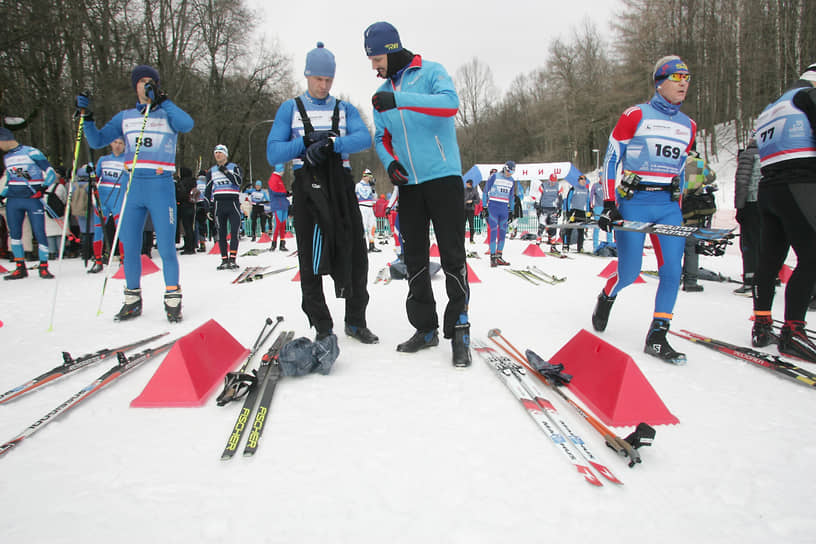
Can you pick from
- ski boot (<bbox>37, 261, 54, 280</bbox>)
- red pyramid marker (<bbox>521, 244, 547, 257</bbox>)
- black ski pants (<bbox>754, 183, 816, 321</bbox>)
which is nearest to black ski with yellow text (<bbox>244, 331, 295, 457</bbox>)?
black ski pants (<bbox>754, 183, 816, 321</bbox>)

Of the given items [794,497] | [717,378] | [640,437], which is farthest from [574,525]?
[717,378]

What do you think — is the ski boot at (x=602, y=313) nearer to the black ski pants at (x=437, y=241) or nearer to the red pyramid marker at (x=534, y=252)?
the black ski pants at (x=437, y=241)

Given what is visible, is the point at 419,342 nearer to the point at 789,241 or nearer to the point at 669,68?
the point at 669,68

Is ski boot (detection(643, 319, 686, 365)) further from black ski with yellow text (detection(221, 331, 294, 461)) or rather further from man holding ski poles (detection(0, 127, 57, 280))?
man holding ski poles (detection(0, 127, 57, 280))

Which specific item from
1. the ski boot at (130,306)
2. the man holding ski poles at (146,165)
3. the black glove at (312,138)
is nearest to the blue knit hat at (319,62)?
the black glove at (312,138)

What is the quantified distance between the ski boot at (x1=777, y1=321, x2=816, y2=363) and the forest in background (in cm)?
1667

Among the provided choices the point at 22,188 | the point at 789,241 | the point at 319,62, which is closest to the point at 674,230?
the point at 789,241

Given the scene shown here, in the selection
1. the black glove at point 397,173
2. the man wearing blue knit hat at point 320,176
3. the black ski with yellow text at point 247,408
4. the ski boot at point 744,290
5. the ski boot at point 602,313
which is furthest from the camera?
the ski boot at point 744,290

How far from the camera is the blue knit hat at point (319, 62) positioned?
321cm

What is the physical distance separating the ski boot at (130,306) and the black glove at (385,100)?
3.44m

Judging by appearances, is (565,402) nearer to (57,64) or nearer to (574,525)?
(574,525)

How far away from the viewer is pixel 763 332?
3574 millimetres

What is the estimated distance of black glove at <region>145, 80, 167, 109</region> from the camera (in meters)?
4.03

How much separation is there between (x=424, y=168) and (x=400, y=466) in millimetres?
2053
